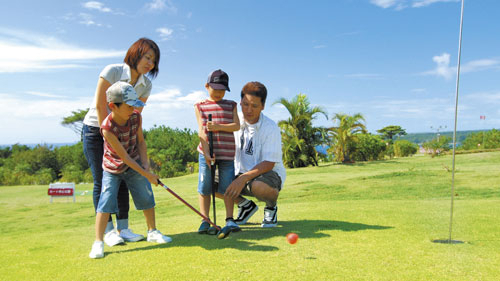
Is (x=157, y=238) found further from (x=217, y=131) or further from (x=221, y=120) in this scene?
(x=221, y=120)

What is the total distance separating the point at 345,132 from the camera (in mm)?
18984

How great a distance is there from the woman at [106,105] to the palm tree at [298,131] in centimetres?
1416

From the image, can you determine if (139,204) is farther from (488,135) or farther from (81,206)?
(488,135)

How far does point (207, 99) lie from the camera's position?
14.1 ft

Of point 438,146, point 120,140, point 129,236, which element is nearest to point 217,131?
point 120,140

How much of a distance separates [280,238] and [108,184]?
1.71 metres

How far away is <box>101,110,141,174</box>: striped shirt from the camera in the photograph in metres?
3.61

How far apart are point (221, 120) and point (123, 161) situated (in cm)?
110

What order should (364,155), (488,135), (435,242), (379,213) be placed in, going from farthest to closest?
(488,135) < (364,155) < (379,213) < (435,242)

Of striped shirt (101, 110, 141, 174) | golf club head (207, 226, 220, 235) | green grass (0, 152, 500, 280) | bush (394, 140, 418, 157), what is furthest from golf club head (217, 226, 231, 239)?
bush (394, 140, 418, 157)

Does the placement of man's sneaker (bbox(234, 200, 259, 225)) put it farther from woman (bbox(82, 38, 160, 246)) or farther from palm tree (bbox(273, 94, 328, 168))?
palm tree (bbox(273, 94, 328, 168))

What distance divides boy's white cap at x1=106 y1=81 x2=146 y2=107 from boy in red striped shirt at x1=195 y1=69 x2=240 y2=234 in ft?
2.83

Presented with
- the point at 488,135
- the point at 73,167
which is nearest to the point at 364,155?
the point at 488,135

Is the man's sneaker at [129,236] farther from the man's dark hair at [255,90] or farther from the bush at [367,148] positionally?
the bush at [367,148]
